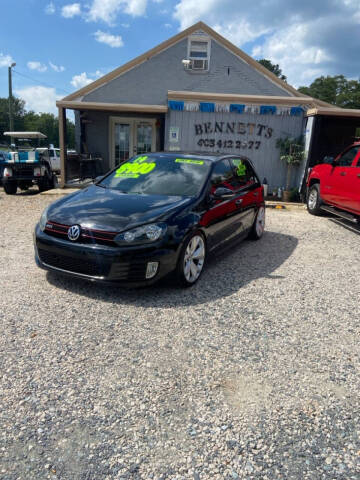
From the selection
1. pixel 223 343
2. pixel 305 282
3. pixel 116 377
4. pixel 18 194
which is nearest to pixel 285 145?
pixel 305 282

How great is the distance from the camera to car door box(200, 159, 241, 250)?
4.64 metres

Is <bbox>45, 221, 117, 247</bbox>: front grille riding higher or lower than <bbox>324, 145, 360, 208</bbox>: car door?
lower

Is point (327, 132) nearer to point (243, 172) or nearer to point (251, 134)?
point (251, 134)

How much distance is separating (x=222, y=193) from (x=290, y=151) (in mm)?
7751

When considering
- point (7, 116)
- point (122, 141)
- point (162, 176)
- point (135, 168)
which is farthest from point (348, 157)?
point (7, 116)

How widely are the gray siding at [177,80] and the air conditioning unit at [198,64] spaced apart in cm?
24

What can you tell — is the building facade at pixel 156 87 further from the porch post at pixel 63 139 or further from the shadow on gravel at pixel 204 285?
the shadow on gravel at pixel 204 285

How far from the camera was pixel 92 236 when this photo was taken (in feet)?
12.4

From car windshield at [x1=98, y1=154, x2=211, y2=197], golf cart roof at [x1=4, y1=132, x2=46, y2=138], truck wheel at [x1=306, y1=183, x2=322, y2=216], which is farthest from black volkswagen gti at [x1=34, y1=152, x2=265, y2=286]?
golf cart roof at [x1=4, y1=132, x2=46, y2=138]

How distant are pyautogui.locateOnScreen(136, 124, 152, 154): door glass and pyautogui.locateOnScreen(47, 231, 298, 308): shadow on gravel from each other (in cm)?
1048

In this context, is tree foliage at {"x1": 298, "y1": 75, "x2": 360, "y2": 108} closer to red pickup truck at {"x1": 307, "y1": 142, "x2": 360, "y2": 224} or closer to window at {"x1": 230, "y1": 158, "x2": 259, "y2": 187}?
red pickup truck at {"x1": 307, "y1": 142, "x2": 360, "y2": 224}

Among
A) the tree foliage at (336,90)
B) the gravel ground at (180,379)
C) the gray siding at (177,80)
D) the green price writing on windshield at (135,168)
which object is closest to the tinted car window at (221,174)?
the green price writing on windshield at (135,168)

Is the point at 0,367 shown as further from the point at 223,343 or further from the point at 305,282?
the point at 305,282

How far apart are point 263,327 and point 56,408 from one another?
1.97 m
